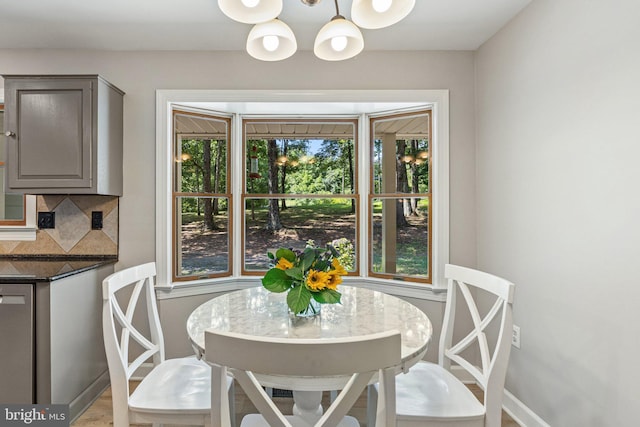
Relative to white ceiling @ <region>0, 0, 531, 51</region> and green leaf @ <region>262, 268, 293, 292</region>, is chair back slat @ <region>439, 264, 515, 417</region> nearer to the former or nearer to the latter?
green leaf @ <region>262, 268, 293, 292</region>

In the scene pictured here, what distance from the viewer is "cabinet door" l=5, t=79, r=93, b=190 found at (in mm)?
2205

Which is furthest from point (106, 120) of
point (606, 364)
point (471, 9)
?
point (606, 364)

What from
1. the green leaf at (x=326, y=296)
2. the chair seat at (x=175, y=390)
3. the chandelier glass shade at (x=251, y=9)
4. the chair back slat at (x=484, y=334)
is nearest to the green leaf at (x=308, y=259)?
the green leaf at (x=326, y=296)

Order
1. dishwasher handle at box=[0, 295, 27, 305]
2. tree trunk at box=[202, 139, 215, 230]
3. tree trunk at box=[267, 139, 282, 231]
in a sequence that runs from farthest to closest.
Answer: tree trunk at box=[267, 139, 282, 231] → tree trunk at box=[202, 139, 215, 230] → dishwasher handle at box=[0, 295, 27, 305]

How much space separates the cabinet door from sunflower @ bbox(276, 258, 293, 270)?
1577mm

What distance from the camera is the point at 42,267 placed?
2131 millimetres

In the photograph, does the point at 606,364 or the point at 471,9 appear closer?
the point at 606,364

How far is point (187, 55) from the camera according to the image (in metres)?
2.54

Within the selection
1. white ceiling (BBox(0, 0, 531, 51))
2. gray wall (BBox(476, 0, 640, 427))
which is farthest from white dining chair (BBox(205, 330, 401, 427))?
white ceiling (BBox(0, 0, 531, 51))

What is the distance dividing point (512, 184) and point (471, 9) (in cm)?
108

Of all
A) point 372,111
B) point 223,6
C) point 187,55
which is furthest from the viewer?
point 372,111

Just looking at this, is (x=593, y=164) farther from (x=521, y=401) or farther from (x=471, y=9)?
(x=521, y=401)

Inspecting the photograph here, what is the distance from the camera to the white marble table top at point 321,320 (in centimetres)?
127

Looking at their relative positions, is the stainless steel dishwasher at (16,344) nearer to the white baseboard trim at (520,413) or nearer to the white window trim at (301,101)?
the white window trim at (301,101)
